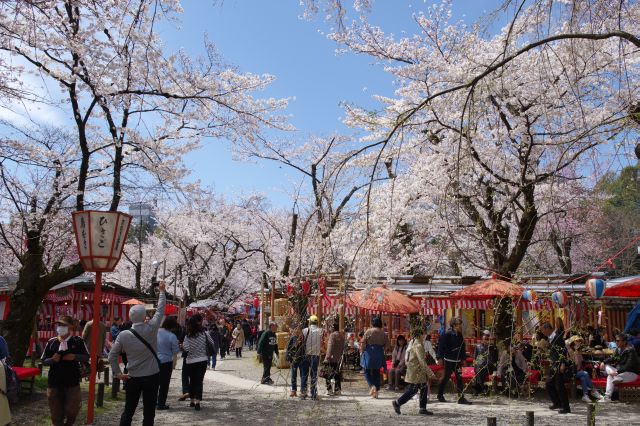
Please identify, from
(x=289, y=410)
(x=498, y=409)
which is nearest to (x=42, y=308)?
(x=289, y=410)

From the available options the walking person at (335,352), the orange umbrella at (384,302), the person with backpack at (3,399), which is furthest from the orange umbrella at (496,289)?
the person with backpack at (3,399)

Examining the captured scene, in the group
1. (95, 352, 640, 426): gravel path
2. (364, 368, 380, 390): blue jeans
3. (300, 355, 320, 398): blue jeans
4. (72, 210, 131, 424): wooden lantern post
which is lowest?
(95, 352, 640, 426): gravel path

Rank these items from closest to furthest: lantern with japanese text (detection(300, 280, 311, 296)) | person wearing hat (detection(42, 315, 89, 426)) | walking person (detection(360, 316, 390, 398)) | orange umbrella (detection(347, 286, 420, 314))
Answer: person wearing hat (detection(42, 315, 89, 426)), lantern with japanese text (detection(300, 280, 311, 296)), walking person (detection(360, 316, 390, 398)), orange umbrella (detection(347, 286, 420, 314))

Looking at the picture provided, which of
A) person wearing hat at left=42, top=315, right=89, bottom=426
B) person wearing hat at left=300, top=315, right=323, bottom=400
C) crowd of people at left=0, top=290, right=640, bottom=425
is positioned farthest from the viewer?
person wearing hat at left=300, top=315, right=323, bottom=400

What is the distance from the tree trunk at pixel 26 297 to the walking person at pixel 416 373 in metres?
5.69

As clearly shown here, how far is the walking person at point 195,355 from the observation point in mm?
9008

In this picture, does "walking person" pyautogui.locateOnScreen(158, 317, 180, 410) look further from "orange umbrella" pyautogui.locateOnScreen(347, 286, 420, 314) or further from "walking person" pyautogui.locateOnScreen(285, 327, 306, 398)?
"orange umbrella" pyautogui.locateOnScreen(347, 286, 420, 314)

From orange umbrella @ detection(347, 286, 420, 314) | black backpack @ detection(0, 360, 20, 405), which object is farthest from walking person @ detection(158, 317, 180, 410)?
orange umbrella @ detection(347, 286, 420, 314)

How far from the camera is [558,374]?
924 centimetres

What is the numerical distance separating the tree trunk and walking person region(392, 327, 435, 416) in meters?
5.69

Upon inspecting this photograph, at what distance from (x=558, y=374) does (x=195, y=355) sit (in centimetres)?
593

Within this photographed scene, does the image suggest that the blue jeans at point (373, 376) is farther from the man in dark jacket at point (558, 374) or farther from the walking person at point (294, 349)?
the man in dark jacket at point (558, 374)

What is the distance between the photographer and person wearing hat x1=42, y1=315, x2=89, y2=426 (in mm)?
6762

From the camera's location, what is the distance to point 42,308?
1788 cm
